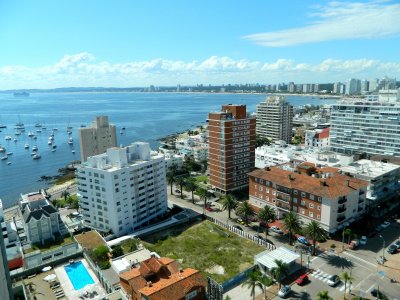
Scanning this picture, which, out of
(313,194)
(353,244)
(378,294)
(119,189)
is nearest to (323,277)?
(378,294)

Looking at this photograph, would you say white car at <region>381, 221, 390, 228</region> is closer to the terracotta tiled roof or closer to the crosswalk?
the terracotta tiled roof

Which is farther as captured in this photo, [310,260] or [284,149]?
[284,149]

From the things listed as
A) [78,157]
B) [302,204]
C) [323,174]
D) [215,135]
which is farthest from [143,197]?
[78,157]

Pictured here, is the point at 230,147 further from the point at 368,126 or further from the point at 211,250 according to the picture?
the point at 368,126

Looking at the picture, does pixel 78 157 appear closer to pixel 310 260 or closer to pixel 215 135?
pixel 215 135

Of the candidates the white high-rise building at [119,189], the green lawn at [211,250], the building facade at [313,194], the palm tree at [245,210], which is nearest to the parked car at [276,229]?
the building facade at [313,194]

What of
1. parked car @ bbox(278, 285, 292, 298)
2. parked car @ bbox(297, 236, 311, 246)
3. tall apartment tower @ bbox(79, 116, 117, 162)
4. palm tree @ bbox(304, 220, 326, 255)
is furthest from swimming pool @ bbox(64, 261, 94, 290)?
tall apartment tower @ bbox(79, 116, 117, 162)
